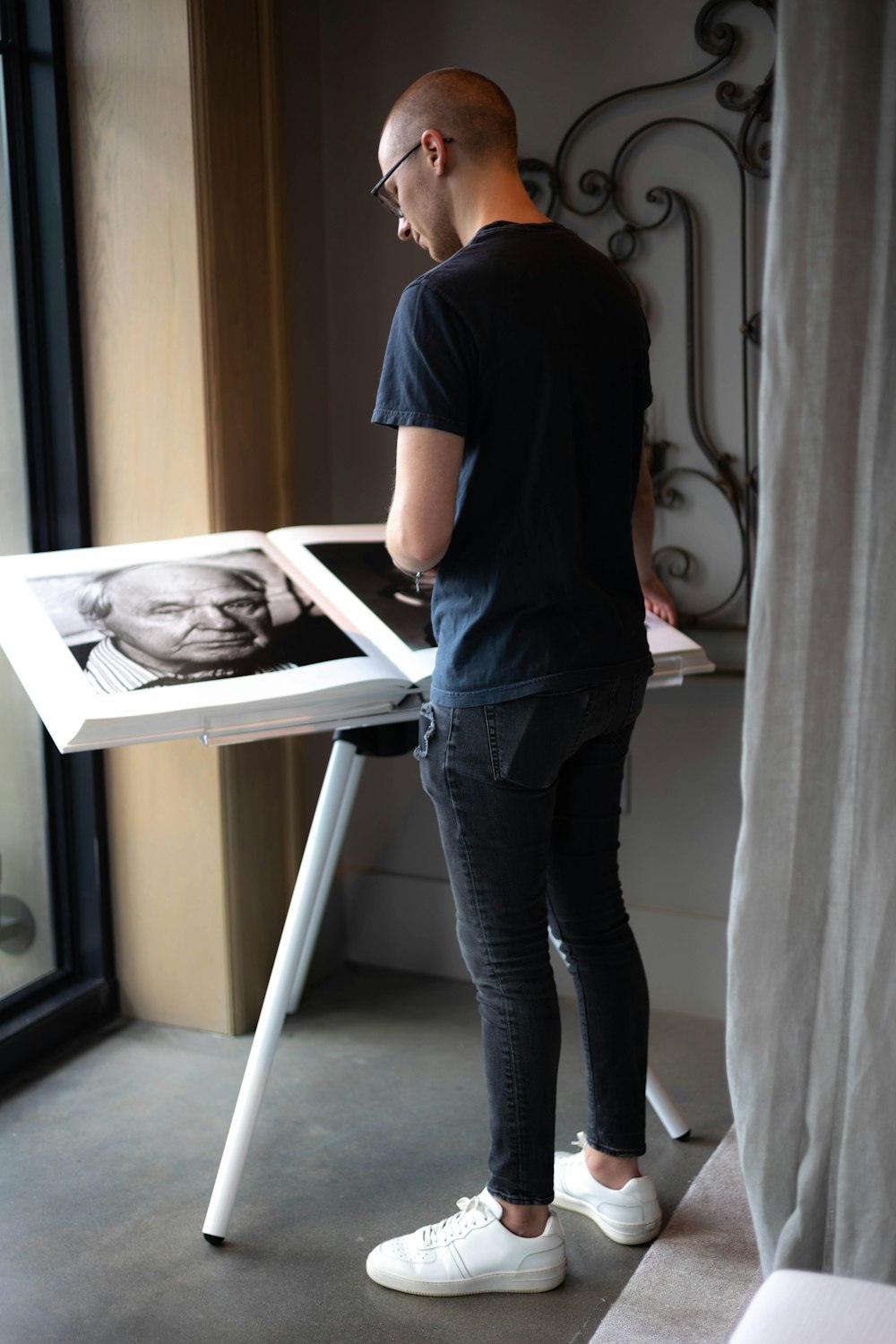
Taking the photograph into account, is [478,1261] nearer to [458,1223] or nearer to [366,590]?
[458,1223]

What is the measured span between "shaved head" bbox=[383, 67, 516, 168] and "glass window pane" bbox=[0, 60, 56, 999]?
43.3 inches

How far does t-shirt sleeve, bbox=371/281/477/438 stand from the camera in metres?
1.46

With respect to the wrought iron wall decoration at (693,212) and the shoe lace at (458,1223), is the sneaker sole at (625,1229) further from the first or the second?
the wrought iron wall decoration at (693,212)

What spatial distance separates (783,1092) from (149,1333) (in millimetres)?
973

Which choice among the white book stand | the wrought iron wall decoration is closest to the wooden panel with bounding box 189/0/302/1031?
the wrought iron wall decoration

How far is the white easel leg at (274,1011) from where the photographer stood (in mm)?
1879

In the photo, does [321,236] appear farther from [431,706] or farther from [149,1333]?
[149,1333]

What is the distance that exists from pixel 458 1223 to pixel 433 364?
118 cm

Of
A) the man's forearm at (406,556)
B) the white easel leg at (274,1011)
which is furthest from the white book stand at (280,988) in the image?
the man's forearm at (406,556)

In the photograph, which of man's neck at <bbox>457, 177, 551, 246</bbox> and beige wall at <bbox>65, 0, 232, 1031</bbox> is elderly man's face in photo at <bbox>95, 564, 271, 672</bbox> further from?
man's neck at <bbox>457, 177, 551, 246</bbox>

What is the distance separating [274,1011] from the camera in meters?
1.89

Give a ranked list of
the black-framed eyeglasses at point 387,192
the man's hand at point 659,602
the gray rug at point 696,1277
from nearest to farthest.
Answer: the black-framed eyeglasses at point 387,192, the gray rug at point 696,1277, the man's hand at point 659,602

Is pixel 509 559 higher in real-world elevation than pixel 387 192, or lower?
lower

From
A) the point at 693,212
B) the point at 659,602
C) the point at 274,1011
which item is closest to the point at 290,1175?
the point at 274,1011
